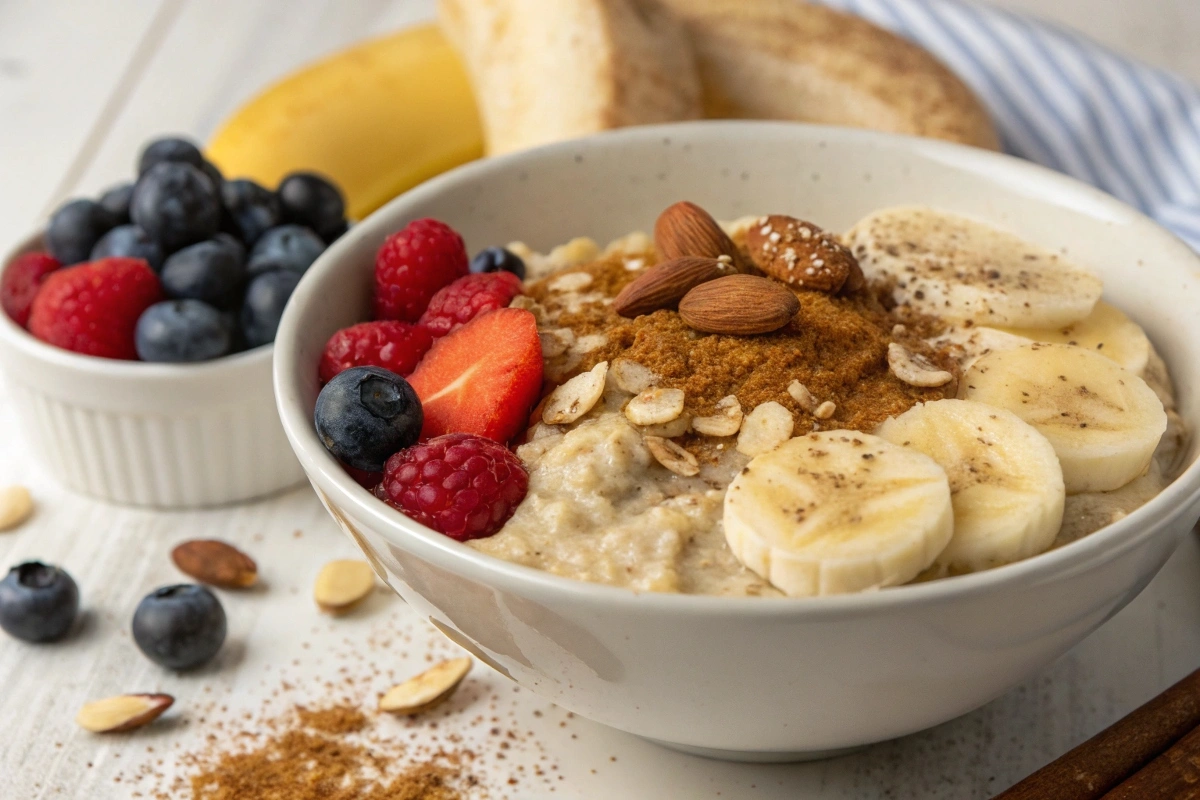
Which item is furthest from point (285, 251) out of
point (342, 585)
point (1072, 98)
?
point (1072, 98)

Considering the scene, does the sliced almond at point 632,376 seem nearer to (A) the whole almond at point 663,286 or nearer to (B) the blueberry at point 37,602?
(A) the whole almond at point 663,286

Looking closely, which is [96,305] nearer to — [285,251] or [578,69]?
[285,251]

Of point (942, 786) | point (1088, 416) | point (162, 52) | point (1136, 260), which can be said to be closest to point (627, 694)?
point (942, 786)

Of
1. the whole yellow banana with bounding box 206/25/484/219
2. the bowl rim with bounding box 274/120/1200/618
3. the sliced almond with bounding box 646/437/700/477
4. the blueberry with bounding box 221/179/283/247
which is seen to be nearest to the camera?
the bowl rim with bounding box 274/120/1200/618

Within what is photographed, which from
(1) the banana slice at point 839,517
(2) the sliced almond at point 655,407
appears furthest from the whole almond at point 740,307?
(1) the banana slice at point 839,517

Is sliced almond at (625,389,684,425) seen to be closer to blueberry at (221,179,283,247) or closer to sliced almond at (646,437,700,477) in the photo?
sliced almond at (646,437,700,477)

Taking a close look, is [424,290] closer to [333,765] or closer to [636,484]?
[636,484]

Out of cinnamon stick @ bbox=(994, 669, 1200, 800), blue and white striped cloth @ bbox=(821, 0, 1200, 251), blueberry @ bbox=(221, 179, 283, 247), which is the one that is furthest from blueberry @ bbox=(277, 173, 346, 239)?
cinnamon stick @ bbox=(994, 669, 1200, 800)
